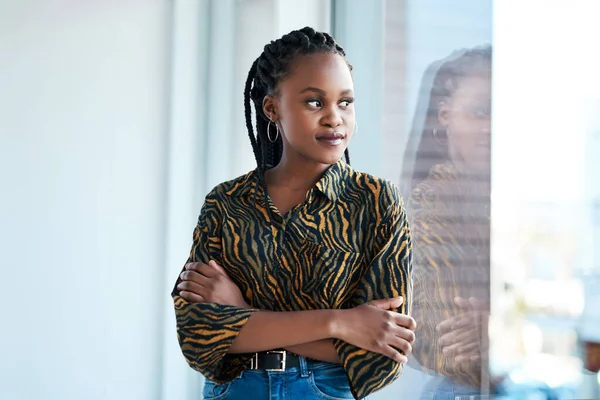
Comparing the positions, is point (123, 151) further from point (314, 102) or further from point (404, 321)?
point (404, 321)

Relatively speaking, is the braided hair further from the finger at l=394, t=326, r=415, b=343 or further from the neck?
the finger at l=394, t=326, r=415, b=343

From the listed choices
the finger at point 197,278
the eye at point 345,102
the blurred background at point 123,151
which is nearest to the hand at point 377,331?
the finger at point 197,278

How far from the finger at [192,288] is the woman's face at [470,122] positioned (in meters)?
0.74

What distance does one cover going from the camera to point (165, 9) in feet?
13.1

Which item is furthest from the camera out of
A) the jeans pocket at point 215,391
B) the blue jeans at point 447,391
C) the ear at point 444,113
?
the ear at point 444,113

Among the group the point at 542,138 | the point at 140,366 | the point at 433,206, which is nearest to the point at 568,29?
the point at 542,138

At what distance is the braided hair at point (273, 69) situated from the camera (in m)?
1.77

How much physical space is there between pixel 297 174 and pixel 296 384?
483mm

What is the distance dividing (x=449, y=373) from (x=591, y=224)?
0.68 meters

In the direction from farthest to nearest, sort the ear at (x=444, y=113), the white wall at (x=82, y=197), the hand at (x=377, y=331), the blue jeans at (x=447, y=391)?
the white wall at (x=82, y=197) < the ear at (x=444, y=113) < the blue jeans at (x=447, y=391) < the hand at (x=377, y=331)

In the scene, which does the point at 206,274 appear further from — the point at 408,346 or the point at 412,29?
the point at 412,29

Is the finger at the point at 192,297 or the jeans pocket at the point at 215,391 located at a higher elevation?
the finger at the point at 192,297

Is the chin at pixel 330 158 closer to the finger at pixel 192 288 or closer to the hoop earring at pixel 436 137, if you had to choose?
the finger at pixel 192 288

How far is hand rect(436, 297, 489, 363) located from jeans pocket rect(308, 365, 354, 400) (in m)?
0.40
